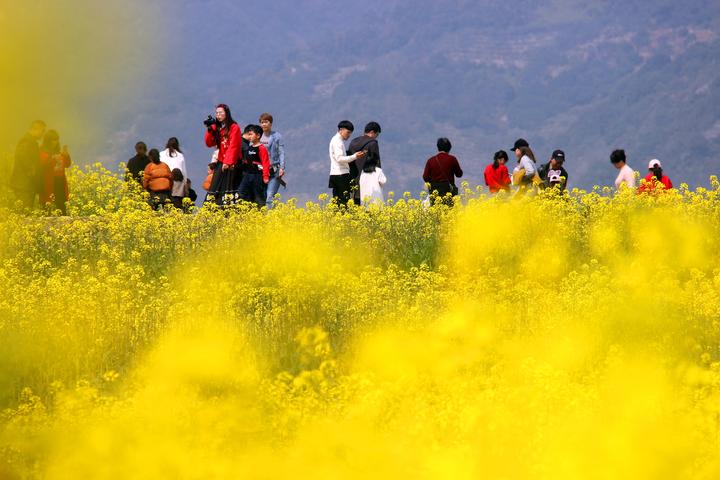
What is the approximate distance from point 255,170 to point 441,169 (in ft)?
8.62

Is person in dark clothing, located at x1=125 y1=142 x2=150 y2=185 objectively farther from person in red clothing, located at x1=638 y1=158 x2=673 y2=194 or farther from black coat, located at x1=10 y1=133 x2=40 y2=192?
person in red clothing, located at x1=638 y1=158 x2=673 y2=194

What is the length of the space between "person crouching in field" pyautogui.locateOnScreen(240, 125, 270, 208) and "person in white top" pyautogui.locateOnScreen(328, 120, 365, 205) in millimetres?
937

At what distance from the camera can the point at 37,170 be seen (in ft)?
63.4

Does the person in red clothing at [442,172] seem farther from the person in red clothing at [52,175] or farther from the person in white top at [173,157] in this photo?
the person in red clothing at [52,175]

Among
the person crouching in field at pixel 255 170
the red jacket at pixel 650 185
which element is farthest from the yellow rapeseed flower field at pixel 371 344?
the person crouching in field at pixel 255 170

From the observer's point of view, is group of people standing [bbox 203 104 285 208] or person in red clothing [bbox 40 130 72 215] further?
person in red clothing [bbox 40 130 72 215]

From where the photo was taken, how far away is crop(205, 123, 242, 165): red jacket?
18922mm

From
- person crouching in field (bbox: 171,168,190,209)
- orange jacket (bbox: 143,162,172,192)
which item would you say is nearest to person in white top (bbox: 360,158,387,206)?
orange jacket (bbox: 143,162,172,192)

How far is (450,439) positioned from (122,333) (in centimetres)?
376

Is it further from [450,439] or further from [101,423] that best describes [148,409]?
[450,439]

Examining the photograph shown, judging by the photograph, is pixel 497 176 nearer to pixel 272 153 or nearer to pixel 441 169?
pixel 441 169

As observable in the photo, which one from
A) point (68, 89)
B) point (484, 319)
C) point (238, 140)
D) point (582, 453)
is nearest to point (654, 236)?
point (484, 319)

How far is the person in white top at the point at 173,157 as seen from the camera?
2289 cm

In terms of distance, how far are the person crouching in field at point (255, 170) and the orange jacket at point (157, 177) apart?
284 cm
